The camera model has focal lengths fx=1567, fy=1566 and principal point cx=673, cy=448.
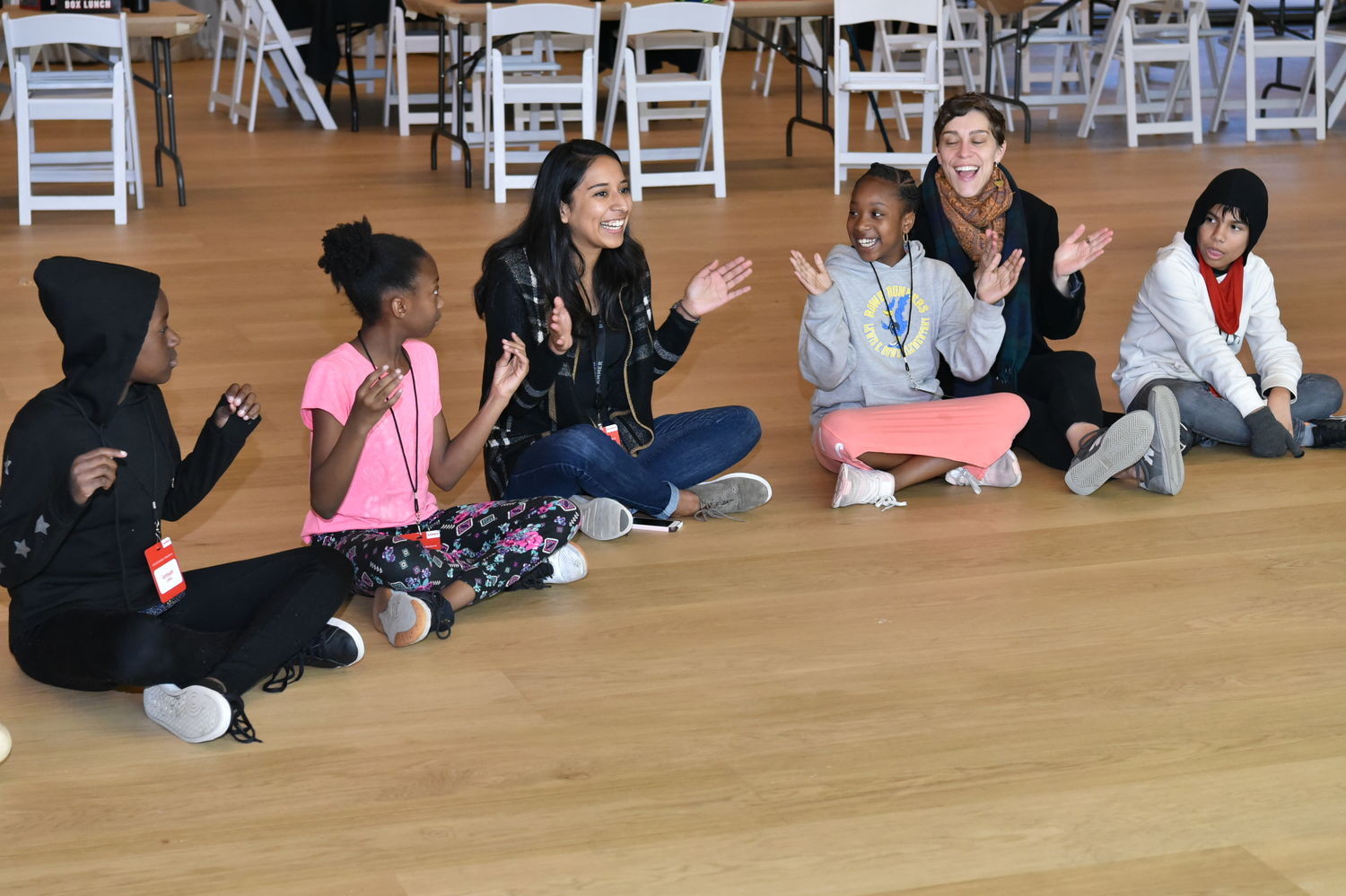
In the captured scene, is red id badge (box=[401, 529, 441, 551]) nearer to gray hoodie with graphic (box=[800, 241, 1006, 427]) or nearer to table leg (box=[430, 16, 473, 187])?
gray hoodie with graphic (box=[800, 241, 1006, 427])

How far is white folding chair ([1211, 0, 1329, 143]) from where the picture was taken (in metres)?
8.12

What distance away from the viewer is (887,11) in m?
6.92

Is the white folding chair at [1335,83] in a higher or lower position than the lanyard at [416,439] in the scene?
higher

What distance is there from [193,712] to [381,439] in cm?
68

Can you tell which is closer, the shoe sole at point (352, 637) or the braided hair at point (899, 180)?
the shoe sole at point (352, 637)

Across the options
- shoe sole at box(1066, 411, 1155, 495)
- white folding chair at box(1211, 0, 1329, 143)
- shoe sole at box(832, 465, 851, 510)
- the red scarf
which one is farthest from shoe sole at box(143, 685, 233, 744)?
white folding chair at box(1211, 0, 1329, 143)

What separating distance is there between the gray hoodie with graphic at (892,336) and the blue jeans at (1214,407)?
0.47m

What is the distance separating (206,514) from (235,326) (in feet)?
5.01

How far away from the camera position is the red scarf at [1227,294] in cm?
356

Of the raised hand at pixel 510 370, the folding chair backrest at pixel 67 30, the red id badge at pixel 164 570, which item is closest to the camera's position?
the red id badge at pixel 164 570

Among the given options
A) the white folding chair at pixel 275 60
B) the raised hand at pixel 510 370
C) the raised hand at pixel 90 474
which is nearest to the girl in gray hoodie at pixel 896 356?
the raised hand at pixel 510 370

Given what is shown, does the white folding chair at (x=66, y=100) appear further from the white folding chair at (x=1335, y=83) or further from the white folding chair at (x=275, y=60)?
the white folding chair at (x=1335, y=83)

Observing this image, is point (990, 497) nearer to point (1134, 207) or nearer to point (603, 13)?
point (1134, 207)

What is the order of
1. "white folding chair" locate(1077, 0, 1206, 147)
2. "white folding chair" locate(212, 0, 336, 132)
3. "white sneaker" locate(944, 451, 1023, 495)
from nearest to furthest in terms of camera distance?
"white sneaker" locate(944, 451, 1023, 495)
"white folding chair" locate(1077, 0, 1206, 147)
"white folding chair" locate(212, 0, 336, 132)
